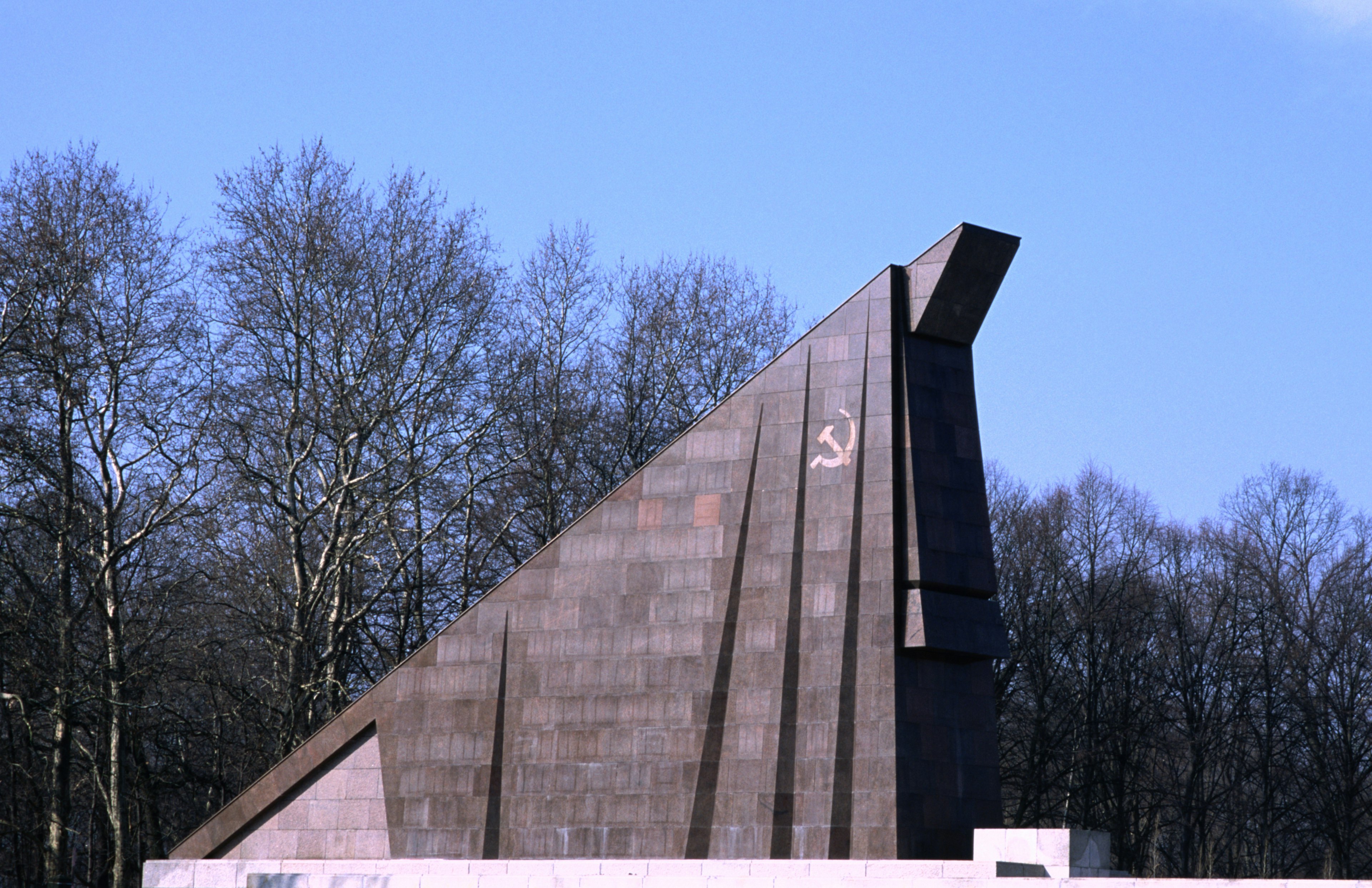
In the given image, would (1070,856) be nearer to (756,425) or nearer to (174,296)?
(756,425)

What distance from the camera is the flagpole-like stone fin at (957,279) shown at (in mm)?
15836

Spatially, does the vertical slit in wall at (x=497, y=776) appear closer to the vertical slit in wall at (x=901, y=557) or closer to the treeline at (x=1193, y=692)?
the vertical slit in wall at (x=901, y=557)

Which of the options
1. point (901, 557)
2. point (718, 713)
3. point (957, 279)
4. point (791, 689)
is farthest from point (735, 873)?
point (957, 279)

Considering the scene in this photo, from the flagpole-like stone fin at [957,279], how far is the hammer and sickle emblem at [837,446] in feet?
3.82

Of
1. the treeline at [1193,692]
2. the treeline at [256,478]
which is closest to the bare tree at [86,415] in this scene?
the treeline at [256,478]

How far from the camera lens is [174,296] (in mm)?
23859

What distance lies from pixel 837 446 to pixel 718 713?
301 centimetres

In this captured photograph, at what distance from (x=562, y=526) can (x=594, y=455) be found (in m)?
1.64

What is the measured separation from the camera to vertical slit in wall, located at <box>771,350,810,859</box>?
49.4 feet

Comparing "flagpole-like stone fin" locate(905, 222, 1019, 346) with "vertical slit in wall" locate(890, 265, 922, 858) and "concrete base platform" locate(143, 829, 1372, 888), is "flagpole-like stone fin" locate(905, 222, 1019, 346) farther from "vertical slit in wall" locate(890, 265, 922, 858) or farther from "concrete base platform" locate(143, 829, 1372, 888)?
"concrete base platform" locate(143, 829, 1372, 888)

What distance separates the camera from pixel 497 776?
1644 centimetres

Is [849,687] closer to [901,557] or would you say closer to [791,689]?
[791,689]

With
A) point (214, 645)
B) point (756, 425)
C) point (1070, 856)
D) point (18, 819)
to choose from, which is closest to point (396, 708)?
point (756, 425)

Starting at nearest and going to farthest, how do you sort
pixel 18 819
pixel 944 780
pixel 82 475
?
pixel 944 780, pixel 82 475, pixel 18 819
